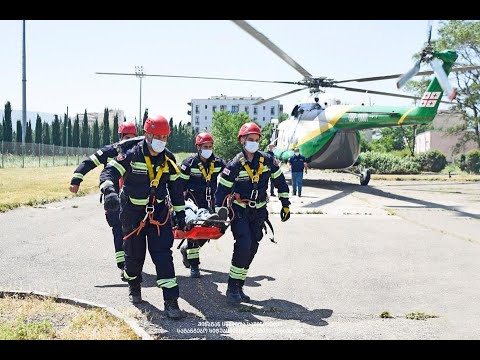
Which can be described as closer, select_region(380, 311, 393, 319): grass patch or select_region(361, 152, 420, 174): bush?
select_region(380, 311, 393, 319): grass patch

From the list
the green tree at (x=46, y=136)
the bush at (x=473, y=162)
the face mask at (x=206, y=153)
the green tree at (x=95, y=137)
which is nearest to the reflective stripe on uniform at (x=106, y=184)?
the face mask at (x=206, y=153)

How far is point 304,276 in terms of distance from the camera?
7.63 m

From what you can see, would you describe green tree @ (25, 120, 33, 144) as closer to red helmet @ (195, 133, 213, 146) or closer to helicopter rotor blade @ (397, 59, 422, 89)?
helicopter rotor blade @ (397, 59, 422, 89)

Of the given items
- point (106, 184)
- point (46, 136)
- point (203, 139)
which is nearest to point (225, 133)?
point (46, 136)

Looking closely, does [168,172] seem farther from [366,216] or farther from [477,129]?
[477,129]

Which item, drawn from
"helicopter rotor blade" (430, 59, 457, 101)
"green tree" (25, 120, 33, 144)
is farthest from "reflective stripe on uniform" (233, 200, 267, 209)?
"green tree" (25, 120, 33, 144)

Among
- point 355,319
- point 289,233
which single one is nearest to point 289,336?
point 355,319

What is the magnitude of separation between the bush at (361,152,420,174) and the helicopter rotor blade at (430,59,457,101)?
21.2m

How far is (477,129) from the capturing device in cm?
4541

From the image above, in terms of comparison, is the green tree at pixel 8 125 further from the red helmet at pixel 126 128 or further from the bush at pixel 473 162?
the red helmet at pixel 126 128

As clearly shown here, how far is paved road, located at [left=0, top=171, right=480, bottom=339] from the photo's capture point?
531 cm

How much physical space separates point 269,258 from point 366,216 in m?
6.45

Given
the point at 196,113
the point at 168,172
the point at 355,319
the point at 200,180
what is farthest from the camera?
the point at 196,113

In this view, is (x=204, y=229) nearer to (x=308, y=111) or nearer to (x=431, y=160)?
(x=308, y=111)
